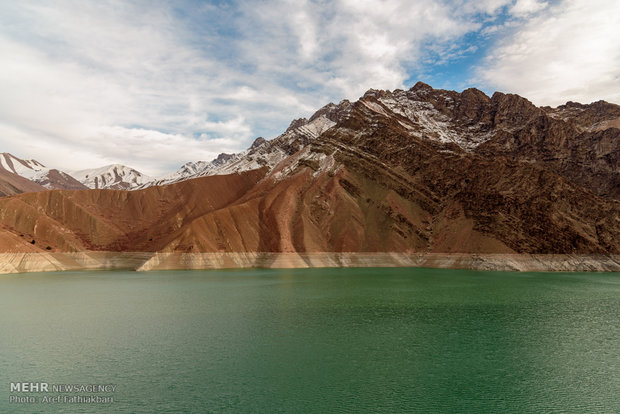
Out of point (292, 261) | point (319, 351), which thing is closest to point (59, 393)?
point (319, 351)

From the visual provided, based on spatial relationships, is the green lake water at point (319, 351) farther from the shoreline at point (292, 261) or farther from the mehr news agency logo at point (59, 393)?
the shoreline at point (292, 261)

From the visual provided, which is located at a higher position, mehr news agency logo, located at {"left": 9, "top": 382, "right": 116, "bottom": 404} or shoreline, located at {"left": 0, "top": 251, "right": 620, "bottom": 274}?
shoreline, located at {"left": 0, "top": 251, "right": 620, "bottom": 274}

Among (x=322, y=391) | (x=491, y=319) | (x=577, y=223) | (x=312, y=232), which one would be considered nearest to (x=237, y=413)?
(x=322, y=391)

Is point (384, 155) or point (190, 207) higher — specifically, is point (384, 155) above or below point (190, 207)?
above

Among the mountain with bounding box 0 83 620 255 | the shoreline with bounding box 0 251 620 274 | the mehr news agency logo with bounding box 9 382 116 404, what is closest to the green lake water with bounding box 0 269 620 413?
the mehr news agency logo with bounding box 9 382 116 404

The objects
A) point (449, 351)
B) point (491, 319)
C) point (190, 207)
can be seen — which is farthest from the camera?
point (190, 207)

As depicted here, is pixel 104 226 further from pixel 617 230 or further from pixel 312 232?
pixel 617 230

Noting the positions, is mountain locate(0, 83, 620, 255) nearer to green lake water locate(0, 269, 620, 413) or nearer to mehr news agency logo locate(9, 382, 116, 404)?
green lake water locate(0, 269, 620, 413)
